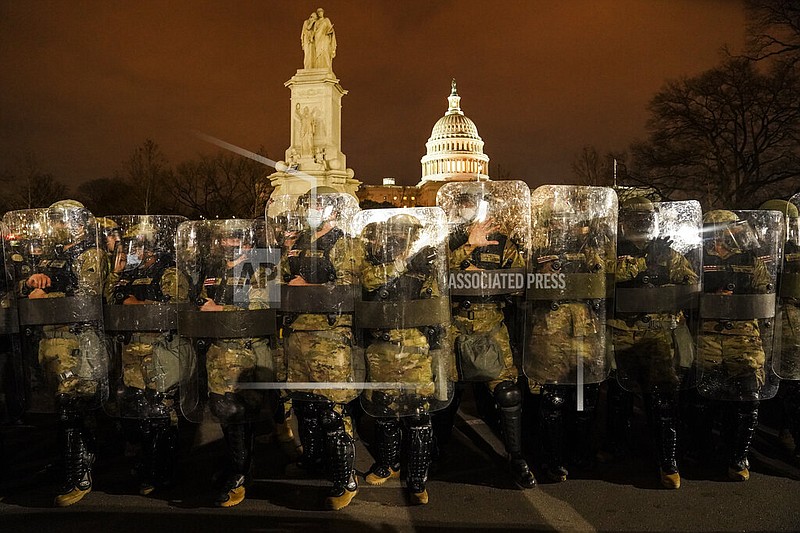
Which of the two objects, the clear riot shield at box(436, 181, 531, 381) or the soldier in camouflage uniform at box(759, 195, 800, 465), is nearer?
the clear riot shield at box(436, 181, 531, 381)

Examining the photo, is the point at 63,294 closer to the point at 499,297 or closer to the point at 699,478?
the point at 499,297

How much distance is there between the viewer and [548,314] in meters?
5.24

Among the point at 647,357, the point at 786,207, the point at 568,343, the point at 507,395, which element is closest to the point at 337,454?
the point at 507,395

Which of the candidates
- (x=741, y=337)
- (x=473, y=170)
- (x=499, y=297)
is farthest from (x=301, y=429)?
(x=473, y=170)

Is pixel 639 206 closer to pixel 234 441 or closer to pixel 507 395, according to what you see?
pixel 507 395

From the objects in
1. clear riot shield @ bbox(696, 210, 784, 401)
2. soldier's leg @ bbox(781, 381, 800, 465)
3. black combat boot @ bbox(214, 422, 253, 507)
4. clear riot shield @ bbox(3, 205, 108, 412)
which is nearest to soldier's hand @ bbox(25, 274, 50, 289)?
clear riot shield @ bbox(3, 205, 108, 412)

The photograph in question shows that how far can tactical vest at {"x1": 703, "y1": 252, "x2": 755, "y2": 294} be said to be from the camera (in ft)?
16.9

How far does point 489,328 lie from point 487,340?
11cm

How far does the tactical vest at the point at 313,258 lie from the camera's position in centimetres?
499

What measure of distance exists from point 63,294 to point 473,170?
77.4 meters

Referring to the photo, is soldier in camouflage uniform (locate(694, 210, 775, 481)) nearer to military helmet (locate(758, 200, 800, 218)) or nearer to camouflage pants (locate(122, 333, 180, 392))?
military helmet (locate(758, 200, 800, 218))

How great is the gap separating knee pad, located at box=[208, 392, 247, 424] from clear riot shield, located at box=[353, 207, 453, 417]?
932 mm

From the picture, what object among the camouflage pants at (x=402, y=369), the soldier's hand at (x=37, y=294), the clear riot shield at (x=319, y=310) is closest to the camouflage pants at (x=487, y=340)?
the camouflage pants at (x=402, y=369)

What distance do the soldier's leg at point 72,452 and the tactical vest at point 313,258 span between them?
6.63 ft
